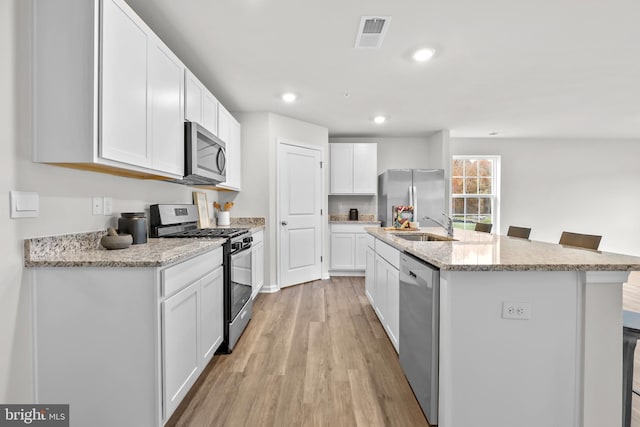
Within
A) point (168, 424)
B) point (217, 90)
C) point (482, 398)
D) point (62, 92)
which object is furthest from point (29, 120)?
point (482, 398)

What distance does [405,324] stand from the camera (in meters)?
1.97

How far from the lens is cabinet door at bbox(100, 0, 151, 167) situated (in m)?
1.46

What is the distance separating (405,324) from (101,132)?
1987 mm

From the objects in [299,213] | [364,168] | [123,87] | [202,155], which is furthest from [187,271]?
[364,168]

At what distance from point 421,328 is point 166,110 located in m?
2.11

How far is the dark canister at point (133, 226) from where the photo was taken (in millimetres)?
1931

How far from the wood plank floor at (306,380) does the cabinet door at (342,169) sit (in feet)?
8.38

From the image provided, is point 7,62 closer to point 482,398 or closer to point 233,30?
point 233,30

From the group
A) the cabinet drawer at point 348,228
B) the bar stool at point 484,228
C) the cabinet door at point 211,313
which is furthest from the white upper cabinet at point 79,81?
the cabinet drawer at point 348,228

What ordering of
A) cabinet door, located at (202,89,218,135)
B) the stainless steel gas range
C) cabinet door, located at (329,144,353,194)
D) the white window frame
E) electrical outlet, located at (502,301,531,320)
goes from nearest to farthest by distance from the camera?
1. electrical outlet, located at (502,301,531,320)
2. the stainless steel gas range
3. cabinet door, located at (202,89,218,135)
4. cabinet door, located at (329,144,353,194)
5. the white window frame

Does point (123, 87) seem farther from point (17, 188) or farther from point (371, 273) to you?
point (371, 273)

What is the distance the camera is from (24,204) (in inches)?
54.8

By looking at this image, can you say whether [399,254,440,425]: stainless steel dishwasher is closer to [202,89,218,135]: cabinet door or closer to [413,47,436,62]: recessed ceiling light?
[413,47,436,62]: recessed ceiling light

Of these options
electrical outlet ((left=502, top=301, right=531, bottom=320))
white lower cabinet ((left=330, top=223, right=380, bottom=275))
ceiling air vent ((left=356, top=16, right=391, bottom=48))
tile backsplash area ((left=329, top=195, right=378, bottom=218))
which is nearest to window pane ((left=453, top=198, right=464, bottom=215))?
tile backsplash area ((left=329, top=195, right=378, bottom=218))
